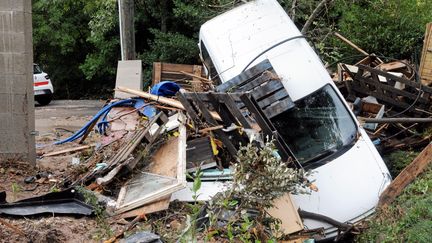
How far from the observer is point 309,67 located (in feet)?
23.7

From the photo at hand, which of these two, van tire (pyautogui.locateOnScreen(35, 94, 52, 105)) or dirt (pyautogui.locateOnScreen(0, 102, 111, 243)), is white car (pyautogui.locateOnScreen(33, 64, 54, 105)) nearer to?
van tire (pyautogui.locateOnScreen(35, 94, 52, 105))

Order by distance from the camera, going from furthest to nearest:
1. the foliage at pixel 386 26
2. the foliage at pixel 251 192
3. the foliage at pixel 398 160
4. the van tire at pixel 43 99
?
the van tire at pixel 43 99 → the foliage at pixel 386 26 → the foliage at pixel 398 160 → the foliage at pixel 251 192

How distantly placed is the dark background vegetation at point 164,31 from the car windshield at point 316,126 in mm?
4640

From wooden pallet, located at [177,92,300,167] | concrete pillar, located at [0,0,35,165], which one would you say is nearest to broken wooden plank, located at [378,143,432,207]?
wooden pallet, located at [177,92,300,167]

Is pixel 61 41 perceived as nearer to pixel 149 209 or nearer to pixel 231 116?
pixel 231 116

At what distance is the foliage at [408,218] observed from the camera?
509 cm

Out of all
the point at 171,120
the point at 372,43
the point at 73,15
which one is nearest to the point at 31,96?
the point at 171,120

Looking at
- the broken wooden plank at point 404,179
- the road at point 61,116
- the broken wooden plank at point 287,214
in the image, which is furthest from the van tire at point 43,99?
the broken wooden plank at point 404,179

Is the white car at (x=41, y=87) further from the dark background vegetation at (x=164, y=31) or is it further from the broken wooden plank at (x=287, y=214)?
the broken wooden plank at (x=287, y=214)

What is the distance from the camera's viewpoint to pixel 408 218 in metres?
5.36

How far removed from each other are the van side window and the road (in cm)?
385

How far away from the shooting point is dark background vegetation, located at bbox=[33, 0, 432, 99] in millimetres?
13320

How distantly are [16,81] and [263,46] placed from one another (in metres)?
3.48

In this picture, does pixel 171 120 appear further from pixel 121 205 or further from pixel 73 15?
pixel 73 15
